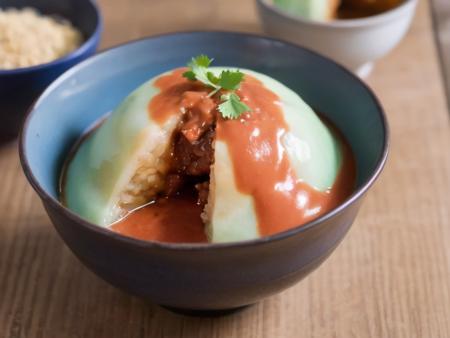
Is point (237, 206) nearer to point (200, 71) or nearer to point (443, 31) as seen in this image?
point (200, 71)

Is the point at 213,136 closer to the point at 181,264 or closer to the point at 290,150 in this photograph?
the point at 290,150

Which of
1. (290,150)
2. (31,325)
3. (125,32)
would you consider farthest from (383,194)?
(125,32)

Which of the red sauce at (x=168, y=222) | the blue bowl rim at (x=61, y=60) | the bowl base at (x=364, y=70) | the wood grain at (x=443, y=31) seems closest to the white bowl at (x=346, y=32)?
the bowl base at (x=364, y=70)

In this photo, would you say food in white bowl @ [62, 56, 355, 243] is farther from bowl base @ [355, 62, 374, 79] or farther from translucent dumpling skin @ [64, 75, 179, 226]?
bowl base @ [355, 62, 374, 79]

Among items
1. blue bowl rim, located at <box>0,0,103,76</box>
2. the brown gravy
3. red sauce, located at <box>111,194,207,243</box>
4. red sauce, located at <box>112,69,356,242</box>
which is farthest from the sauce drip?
the brown gravy

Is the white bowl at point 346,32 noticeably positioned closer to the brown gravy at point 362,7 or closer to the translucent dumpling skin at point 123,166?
the brown gravy at point 362,7

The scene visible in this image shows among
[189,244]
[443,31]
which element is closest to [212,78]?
[189,244]
